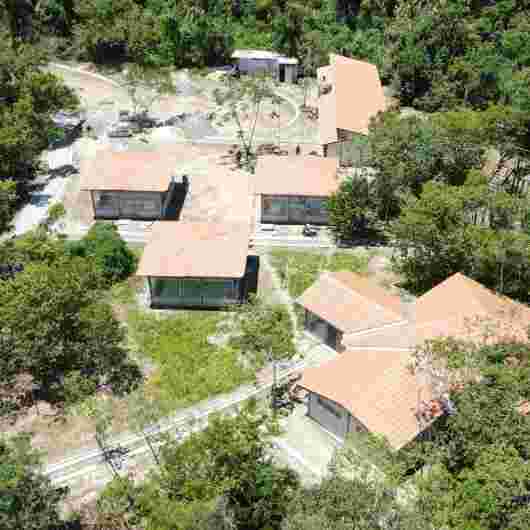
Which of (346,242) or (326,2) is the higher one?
(326,2)

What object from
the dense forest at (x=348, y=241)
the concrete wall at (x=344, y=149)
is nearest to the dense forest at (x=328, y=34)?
the dense forest at (x=348, y=241)

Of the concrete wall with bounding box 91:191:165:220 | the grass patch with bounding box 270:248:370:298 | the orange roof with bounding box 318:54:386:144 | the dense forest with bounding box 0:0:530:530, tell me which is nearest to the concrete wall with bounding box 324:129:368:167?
the orange roof with bounding box 318:54:386:144

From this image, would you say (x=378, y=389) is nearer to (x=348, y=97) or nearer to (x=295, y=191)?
(x=295, y=191)

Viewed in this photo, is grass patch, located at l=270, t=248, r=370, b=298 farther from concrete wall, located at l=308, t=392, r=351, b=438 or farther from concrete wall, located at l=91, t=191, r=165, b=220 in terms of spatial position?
concrete wall, located at l=308, t=392, r=351, b=438

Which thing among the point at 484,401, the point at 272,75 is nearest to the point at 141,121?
the point at 272,75

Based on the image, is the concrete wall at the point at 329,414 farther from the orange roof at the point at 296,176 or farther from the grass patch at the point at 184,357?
the orange roof at the point at 296,176

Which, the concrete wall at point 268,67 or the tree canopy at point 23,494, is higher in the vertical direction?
the concrete wall at point 268,67

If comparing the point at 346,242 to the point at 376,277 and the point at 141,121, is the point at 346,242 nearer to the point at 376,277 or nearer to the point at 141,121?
the point at 376,277
